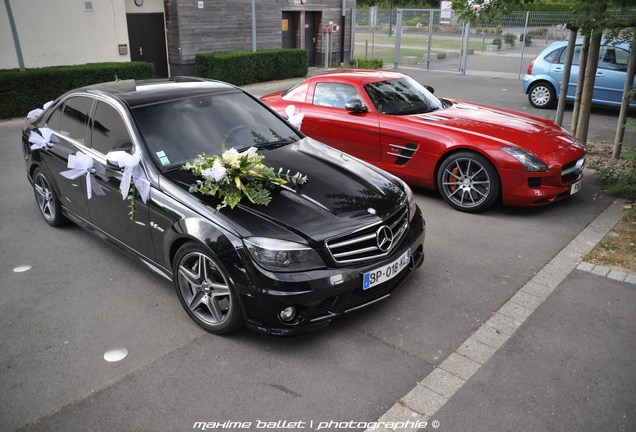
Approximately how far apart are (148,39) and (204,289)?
14.5m

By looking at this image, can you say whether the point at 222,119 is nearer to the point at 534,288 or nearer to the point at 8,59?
the point at 534,288

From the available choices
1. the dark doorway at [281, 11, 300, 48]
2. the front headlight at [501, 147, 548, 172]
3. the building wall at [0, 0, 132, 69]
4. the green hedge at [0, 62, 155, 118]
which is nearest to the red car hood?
the front headlight at [501, 147, 548, 172]

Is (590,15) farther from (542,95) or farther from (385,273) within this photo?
(542,95)

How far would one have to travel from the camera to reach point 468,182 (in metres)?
6.26

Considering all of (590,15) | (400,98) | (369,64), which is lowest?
(369,64)

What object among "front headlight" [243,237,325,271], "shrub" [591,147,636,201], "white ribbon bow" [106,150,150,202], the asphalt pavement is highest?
"white ribbon bow" [106,150,150,202]

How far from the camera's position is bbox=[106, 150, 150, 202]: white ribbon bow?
4121 millimetres

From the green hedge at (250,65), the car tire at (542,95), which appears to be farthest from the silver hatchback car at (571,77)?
the green hedge at (250,65)

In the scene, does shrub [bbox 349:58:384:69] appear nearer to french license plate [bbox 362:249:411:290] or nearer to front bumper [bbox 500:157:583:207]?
front bumper [bbox 500:157:583:207]

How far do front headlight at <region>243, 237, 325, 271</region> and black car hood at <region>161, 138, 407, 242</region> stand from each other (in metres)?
0.05

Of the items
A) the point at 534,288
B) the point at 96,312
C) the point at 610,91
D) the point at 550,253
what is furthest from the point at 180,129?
the point at 610,91

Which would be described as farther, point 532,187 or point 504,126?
point 504,126

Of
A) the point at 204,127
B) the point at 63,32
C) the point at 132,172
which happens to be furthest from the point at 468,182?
the point at 63,32

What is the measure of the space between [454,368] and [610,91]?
1066cm
